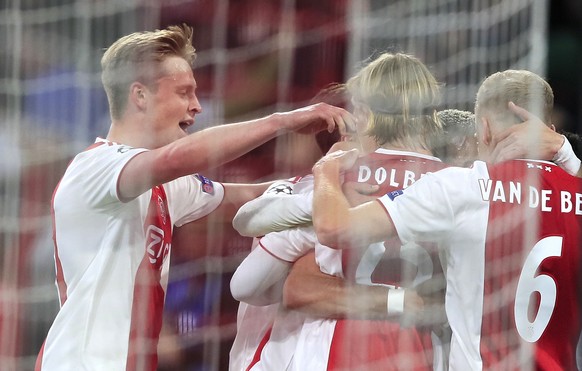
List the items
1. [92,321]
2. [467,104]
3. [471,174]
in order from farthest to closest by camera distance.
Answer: [467,104] < [92,321] < [471,174]

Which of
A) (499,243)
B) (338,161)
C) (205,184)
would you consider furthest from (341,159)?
(205,184)

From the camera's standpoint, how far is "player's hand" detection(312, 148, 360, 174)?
4.48 ft

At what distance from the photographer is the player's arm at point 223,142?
139 cm

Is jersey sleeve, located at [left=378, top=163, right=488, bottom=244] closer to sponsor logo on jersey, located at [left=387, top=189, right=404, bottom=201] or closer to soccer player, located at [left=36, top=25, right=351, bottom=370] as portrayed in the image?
sponsor logo on jersey, located at [left=387, top=189, right=404, bottom=201]

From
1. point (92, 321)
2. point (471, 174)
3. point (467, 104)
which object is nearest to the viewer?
point (471, 174)

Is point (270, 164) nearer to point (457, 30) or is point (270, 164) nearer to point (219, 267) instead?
point (219, 267)

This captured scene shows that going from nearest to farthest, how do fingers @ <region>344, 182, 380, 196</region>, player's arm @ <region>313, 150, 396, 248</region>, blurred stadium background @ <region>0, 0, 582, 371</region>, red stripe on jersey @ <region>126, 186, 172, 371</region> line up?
player's arm @ <region>313, 150, 396, 248</region>, fingers @ <region>344, 182, 380, 196</region>, red stripe on jersey @ <region>126, 186, 172, 371</region>, blurred stadium background @ <region>0, 0, 582, 371</region>

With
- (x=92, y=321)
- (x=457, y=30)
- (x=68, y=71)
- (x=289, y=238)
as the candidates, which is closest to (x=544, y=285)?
(x=289, y=238)

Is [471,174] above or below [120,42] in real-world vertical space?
below

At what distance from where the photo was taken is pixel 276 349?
1502mm

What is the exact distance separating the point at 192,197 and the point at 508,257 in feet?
1.81

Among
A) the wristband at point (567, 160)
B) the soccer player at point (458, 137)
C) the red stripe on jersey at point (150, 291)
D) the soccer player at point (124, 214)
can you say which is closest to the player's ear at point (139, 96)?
the soccer player at point (124, 214)

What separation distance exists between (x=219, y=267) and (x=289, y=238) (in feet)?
1.11

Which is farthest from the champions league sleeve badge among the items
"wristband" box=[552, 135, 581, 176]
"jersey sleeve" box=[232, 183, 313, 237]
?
"wristband" box=[552, 135, 581, 176]
